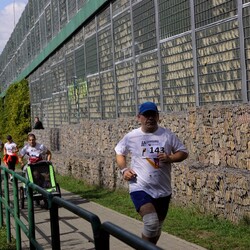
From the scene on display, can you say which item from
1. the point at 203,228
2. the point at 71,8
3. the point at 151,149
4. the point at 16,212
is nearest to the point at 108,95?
the point at 71,8

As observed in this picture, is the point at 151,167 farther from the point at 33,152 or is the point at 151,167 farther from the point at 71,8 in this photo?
the point at 71,8

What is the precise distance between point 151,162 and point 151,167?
0.05 meters

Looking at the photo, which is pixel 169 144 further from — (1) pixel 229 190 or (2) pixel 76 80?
(2) pixel 76 80

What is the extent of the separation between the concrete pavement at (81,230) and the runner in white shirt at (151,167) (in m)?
0.86

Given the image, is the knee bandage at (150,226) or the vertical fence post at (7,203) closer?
the knee bandage at (150,226)

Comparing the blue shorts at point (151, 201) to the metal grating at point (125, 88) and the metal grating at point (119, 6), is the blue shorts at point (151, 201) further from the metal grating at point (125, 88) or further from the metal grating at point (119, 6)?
the metal grating at point (119, 6)

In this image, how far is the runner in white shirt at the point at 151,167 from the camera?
630 centimetres

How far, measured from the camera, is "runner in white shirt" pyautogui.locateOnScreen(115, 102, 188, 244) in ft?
20.7

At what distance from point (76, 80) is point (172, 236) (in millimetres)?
14772

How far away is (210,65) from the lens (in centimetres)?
1087

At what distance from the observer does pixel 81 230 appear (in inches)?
218

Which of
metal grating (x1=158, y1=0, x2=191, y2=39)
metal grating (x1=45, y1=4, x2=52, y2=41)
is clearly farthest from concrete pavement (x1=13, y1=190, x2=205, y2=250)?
metal grating (x1=45, y1=4, x2=52, y2=41)

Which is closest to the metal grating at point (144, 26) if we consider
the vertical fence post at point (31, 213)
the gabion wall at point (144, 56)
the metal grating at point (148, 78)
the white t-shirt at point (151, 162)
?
the gabion wall at point (144, 56)

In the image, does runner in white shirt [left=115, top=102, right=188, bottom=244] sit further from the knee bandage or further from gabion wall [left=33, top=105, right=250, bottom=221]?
gabion wall [left=33, top=105, right=250, bottom=221]
